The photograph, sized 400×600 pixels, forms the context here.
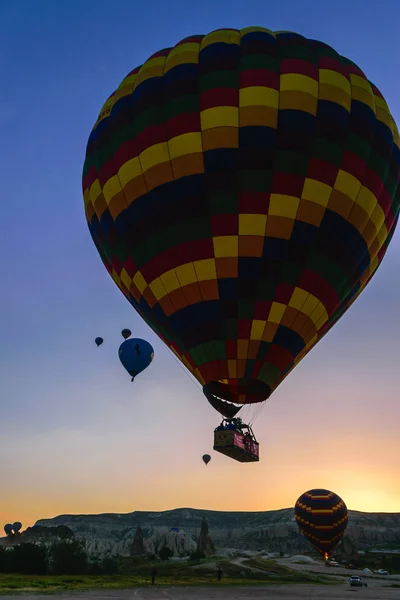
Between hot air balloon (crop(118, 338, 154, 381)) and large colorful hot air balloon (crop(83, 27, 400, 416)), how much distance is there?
9.43 metres

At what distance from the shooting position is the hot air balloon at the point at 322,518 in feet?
163

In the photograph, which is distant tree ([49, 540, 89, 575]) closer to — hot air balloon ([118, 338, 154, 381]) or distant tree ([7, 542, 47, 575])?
distant tree ([7, 542, 47, 575])

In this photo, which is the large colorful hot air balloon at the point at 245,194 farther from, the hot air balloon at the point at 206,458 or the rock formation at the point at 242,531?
the rock formation at the point at 242,531

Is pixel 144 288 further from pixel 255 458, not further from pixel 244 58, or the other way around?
pixel 244 58

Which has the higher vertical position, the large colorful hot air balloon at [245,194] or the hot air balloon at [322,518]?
the large colorful hot air balloon at [245,194]

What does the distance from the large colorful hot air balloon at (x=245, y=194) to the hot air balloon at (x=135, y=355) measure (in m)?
9.43

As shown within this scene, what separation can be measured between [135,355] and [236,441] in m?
11.5

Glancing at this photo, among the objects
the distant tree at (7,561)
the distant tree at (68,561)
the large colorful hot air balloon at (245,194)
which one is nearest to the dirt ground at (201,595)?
the large colorful hot air balloon at (245,194)

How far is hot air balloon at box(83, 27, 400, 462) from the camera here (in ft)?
51.3

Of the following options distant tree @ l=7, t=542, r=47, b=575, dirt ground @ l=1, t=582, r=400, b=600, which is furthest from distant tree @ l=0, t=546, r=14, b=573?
dirt ground @ l=1, t=582, r=400, b=600

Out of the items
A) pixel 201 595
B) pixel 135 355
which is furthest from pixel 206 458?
pixel 201 595

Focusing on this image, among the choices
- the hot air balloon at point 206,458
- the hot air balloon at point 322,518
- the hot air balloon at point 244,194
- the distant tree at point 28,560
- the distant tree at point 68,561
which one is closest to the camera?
the hot air balloon at point 244,194

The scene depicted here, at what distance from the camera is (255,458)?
16.9 m

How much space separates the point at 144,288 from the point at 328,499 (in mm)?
41745
